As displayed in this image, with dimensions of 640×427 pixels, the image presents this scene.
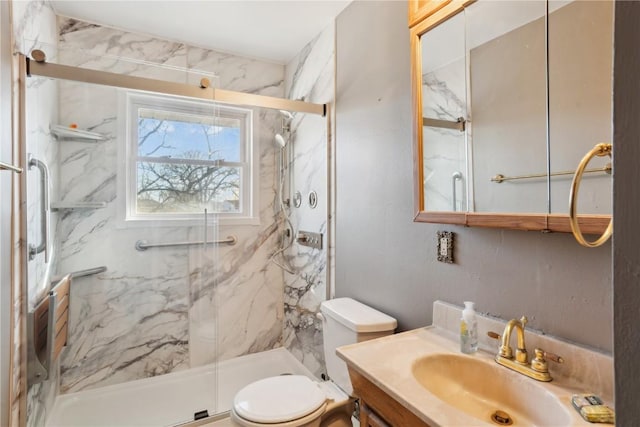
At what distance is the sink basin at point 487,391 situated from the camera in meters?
0.86

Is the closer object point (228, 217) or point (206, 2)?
point (206, 2)

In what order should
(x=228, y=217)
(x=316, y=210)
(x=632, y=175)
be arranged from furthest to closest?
(x=228, y=217) < (x=316, y=210) < (x=632, y=175)

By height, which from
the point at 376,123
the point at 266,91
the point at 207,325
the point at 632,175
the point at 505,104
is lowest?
the point at 207,325

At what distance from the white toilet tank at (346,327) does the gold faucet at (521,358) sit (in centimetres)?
53

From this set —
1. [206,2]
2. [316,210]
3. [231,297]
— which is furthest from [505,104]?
[231,297]

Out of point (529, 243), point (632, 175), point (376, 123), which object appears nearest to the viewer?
point (632, 175)

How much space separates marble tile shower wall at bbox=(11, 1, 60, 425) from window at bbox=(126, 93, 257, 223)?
37cm

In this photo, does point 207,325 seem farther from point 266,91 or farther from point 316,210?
point 266,91

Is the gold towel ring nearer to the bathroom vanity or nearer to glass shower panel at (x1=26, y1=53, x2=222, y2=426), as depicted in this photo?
the bathroom vanity

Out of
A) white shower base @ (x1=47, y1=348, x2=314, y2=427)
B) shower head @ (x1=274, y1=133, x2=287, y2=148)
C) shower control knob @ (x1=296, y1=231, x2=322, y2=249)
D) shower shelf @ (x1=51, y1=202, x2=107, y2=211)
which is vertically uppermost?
shower head @ (x1=274, y1=133, x2=287, y2=148)

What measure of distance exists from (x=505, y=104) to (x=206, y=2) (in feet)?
5.80

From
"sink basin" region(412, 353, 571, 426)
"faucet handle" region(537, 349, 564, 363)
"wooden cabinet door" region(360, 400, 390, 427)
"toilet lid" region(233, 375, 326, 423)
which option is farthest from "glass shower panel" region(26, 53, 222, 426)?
"faucet handle" region(537, 349, 564, 363)

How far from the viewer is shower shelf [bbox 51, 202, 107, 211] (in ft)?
5.99

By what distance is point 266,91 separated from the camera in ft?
8.85
